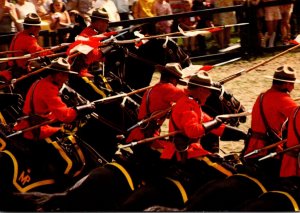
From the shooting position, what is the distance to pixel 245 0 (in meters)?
18.3

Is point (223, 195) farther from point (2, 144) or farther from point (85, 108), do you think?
point (2, 144)

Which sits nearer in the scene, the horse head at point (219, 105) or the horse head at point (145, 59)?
the horse head at point (219, 105)

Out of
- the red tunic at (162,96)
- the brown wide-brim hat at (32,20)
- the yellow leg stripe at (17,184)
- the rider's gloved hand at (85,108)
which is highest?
the brown wide-brim hat at (32,20)

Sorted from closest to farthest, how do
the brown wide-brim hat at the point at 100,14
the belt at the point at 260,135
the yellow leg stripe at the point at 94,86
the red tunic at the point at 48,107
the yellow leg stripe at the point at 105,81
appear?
1. the belt at the point at 260,135
2. the red tunic at the point at 48,107
3. the yellow leg stripe at the point at 94,86
4. the yellow leg stripe at the point at 105,81
5. the brown wide-brim hat at the point at 100,14

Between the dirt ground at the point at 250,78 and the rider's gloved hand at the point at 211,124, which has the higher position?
the rider's gloved hand at the point at 211,124

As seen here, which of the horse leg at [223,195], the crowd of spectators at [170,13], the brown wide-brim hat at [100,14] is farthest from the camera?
the crowd of spectators at [170,13]

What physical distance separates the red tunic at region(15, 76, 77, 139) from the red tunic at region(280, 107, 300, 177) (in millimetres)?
2840

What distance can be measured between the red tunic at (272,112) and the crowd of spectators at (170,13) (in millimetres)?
7655

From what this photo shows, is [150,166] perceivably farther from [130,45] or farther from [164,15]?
[164,15]

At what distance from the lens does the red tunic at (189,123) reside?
971 centimetres

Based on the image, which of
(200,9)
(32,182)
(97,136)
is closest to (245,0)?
(200,9)

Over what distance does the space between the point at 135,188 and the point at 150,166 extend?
40 centimetres

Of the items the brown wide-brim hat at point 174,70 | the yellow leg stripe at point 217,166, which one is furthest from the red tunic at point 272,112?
the brown wide-brim hat at point 174,70

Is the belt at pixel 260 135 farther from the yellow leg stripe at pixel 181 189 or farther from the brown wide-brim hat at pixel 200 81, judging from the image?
the yellow leg stripe at pixel 181 189
